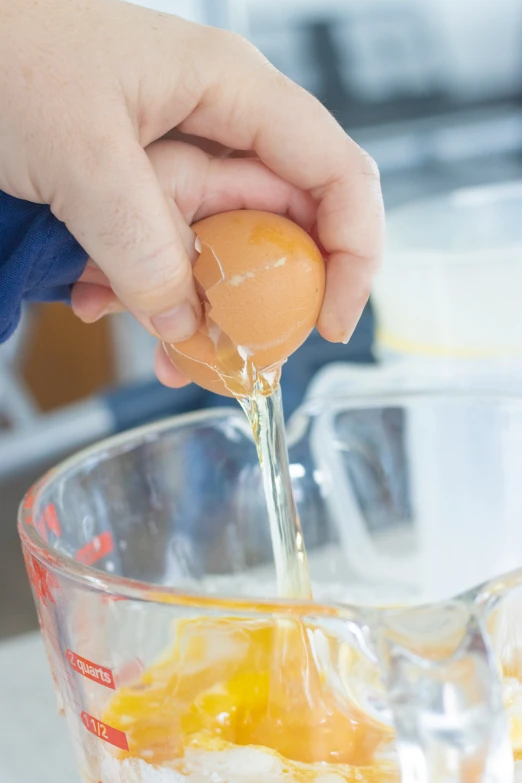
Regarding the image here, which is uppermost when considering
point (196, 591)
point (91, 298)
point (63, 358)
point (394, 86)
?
point (394, 86)

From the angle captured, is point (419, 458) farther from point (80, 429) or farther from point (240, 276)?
point (80, 429)

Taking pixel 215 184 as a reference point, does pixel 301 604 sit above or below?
below

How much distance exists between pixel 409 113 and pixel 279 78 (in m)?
1.95

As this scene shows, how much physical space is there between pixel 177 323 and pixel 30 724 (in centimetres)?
33

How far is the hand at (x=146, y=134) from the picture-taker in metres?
0.41

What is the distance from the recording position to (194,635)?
43 cm

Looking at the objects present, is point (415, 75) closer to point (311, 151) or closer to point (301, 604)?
point (311, 151)

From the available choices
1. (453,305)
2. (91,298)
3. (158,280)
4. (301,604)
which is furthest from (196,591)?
(453,305)

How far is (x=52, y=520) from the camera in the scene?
53 centimetres

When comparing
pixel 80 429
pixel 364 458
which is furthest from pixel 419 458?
pixel 80 429

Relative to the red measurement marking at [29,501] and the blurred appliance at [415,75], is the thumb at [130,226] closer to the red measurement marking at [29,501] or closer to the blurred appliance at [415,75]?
the red measurement marking at [29,501]

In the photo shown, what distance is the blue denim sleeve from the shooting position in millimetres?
515

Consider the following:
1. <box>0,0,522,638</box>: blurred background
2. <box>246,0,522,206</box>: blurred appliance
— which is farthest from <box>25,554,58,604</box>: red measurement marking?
<box>246,0,522,206</box>: blurred appliance

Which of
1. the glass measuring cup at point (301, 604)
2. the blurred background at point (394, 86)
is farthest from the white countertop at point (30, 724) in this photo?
the blurred background at point (394, 86)
